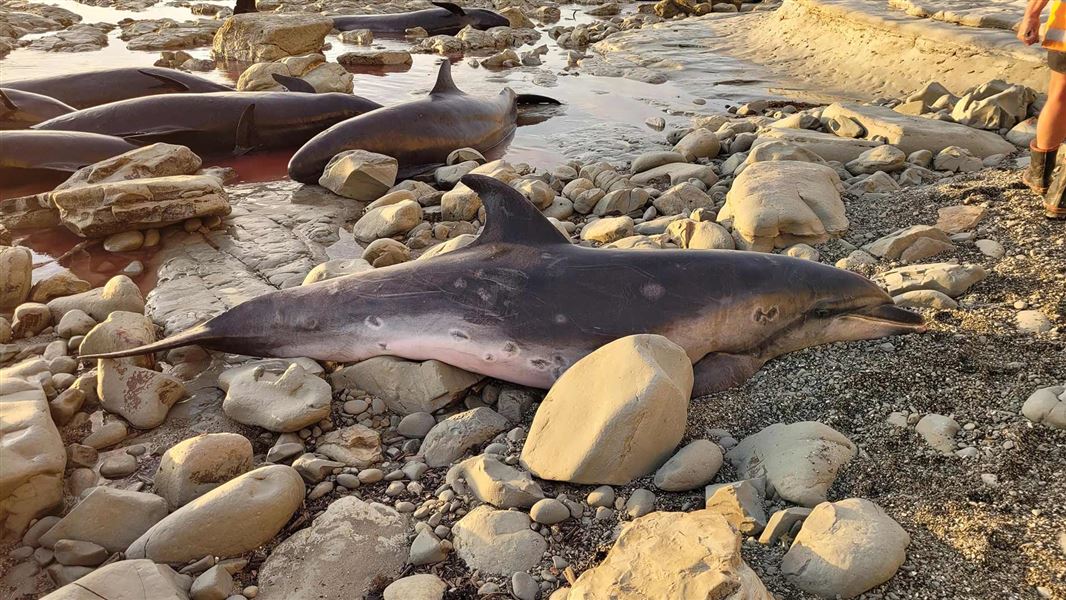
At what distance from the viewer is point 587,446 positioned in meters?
2.94

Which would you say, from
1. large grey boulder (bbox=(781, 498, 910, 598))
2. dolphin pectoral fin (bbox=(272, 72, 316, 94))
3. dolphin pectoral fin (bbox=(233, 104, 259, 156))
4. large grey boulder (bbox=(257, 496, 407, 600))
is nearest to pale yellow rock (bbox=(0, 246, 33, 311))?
large grey boulder (bbox=(257, 496, 407, 600))

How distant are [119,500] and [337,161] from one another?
514 cm

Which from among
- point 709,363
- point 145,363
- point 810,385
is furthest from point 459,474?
point 145,363

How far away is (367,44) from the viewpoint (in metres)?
17.3

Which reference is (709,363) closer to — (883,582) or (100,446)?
(883,582)

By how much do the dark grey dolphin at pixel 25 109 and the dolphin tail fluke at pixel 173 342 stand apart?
6760mm

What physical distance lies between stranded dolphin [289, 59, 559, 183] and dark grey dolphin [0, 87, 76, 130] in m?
3.69

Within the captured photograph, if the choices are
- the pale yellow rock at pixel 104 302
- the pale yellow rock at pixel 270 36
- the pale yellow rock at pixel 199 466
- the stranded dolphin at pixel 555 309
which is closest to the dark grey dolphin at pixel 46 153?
the pale yellow rock at pixel 104 302

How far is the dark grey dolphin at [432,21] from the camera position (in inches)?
744

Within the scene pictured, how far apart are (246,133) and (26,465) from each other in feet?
22.1

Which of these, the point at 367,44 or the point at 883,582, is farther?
the point at 367,44

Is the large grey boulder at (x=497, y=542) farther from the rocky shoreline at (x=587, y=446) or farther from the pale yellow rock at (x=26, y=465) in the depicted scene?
the pale yellow rock at (x=26, y=465)

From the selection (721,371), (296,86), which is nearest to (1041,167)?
(721,371)

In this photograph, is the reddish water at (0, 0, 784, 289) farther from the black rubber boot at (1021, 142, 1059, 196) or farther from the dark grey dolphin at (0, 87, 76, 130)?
the black rubber boot at (1021, 142, 1059, 196)
